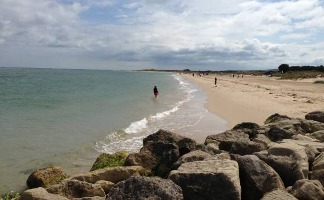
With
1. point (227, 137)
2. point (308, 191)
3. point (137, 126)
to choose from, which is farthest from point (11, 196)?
point (137, 126)

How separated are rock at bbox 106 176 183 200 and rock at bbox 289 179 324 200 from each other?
80.1 inches

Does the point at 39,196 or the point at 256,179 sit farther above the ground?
the point at 256,179

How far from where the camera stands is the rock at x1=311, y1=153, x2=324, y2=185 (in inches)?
273

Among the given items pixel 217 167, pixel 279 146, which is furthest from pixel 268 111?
pixel 217 167

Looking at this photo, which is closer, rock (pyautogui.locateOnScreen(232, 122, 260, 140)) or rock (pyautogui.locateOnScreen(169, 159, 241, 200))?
rock (pyautogui.locateOnScreen(169, 159, 241, 200))

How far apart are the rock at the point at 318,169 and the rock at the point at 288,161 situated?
0.52 feet

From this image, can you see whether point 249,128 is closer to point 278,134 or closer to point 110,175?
point 278,134

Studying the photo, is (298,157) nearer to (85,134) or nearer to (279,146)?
(279,146)

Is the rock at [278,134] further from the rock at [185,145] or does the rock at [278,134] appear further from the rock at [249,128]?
the rock at [185,145]

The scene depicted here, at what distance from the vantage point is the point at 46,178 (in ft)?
28.5

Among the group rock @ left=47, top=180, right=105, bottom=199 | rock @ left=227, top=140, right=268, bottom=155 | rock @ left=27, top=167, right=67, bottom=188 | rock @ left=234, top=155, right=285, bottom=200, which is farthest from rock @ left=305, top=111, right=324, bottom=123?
rock @ left=47, top=180, right=105, bottom=199

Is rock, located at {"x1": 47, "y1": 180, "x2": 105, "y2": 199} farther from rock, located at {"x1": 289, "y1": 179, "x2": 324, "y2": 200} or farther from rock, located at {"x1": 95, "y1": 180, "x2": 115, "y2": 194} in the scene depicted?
rock, located at {"x1": 289, "y1": 179, "x2": 324, "y2": 200}

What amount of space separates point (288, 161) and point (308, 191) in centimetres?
144

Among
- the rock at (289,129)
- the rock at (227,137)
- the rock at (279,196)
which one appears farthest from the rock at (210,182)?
the rock at (289,129)
